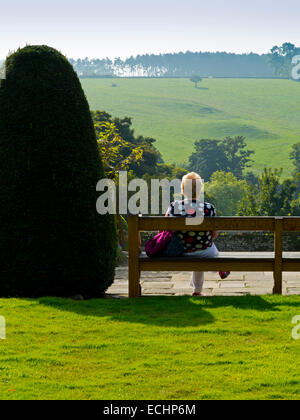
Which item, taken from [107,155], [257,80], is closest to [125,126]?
[107,155]

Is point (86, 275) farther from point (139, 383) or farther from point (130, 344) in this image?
point (139, 383)

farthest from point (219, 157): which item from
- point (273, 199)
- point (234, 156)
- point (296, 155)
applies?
point (273, 199)

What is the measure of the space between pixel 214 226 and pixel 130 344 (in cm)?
252

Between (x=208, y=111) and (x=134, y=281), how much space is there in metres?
147

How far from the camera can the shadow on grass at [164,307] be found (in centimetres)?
748

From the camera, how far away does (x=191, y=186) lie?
8617 mm

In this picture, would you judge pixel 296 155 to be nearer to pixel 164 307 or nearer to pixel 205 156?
pixel 205 156

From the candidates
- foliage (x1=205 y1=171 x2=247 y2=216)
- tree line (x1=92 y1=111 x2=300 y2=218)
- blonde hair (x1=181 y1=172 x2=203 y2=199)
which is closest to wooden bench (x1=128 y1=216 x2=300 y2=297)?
blonde hair (x1=181 y1=172 x2=203 y2=199)

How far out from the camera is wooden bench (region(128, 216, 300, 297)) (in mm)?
8500

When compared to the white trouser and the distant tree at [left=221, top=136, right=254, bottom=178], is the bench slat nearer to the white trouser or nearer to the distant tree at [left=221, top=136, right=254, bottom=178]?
the white trouser

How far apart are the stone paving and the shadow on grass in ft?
3.37

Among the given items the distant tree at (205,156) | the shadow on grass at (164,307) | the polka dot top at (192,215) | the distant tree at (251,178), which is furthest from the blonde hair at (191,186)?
the distant tree at (205,156)

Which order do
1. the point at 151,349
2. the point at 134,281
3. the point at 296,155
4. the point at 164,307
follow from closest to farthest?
the point at 151,349 < the point at 164,307 < the point at 134,281 < the point at 296,155

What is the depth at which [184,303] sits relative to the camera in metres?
8.26
